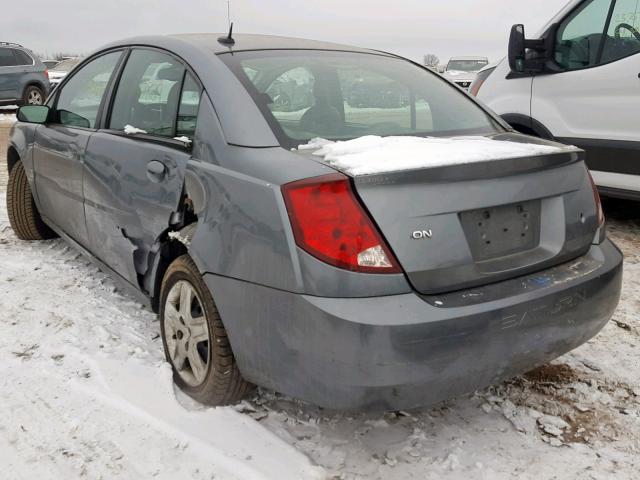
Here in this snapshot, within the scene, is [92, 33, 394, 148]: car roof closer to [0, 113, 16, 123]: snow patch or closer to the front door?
the front door

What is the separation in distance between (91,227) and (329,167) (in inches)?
72.2

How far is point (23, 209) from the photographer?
4.48 m

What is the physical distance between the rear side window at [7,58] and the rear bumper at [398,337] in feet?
59.3

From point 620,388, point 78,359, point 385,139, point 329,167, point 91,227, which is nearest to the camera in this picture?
point 329,167

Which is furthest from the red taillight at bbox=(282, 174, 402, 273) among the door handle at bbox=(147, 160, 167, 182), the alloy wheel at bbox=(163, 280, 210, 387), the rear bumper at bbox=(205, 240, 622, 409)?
the door handle at bbox=(147, 160, 167, 182)

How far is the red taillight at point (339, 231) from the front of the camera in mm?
1797

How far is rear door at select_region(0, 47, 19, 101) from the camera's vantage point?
56.2 ft

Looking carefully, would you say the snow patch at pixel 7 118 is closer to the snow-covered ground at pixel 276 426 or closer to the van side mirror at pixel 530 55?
the van side mirror at pixel 530 55

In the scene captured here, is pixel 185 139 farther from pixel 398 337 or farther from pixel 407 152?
pixel 398 337

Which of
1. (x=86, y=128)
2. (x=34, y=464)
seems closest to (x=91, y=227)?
(x=86, y=128)

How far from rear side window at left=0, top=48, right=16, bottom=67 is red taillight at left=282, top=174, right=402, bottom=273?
60.2 ft

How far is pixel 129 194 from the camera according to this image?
107 inches

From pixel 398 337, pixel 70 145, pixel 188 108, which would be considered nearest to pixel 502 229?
pixel 398 337

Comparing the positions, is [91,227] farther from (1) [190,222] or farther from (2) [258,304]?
(2) [258,304]
